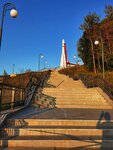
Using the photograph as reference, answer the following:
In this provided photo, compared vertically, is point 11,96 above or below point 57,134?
above

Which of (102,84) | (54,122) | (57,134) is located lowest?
(57,134)

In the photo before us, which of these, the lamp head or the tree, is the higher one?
the tree

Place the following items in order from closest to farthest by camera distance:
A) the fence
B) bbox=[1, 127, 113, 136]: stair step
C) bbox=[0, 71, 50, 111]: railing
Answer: bbox=[1, 127, 113, 136]: stair step, the fence, bbox=[0, 71, 50, 111]: railing

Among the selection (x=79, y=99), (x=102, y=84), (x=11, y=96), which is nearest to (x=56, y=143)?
(x=11, y=96)

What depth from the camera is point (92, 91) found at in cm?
1841

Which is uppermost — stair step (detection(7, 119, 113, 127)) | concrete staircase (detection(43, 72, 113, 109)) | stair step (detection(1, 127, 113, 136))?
concrete staircase (detection(43, 72, 113, 109))

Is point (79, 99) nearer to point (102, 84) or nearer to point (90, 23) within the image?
point (102, 84)

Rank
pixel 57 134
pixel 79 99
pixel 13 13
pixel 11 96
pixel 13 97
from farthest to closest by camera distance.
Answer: pixel 79 99 < pixel 11 96 < pixel 13 97 < pixel 13 13 < pixel 57 134

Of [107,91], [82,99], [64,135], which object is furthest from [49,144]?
[107,91]

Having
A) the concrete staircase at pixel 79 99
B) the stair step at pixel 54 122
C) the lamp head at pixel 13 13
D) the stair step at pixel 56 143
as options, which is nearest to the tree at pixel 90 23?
the concrete staircase at pixel 79 99

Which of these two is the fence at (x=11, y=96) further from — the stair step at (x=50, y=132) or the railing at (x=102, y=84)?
the railing at (x=102, y=84)

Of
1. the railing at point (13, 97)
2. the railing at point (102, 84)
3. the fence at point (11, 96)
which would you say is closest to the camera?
the fence at point (11, 96)

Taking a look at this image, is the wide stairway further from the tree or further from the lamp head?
the tree

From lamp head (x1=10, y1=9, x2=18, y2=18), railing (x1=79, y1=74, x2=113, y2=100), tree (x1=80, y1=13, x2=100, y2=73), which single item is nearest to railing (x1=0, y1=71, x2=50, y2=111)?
lamp head (x1=10, y1=9, x2=18, y2=18)
